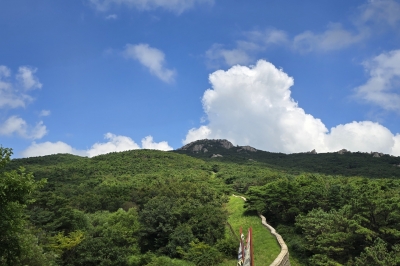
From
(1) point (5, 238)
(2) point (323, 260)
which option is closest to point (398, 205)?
(2) point (323, 260)

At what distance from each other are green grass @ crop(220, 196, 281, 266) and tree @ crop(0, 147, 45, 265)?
1814 cm

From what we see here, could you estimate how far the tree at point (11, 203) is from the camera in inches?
444

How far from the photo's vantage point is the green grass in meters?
25.6

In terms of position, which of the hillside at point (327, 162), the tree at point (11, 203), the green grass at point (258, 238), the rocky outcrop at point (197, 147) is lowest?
the green grass at point (258, 238)

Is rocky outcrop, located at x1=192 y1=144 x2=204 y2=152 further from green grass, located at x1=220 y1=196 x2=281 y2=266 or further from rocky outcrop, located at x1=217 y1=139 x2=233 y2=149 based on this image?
green grass, located at x1=220 y1=196 x2=281 y2=266

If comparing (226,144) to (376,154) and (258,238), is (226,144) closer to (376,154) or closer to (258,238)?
(376,154)

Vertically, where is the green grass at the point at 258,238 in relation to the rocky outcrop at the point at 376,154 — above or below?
below

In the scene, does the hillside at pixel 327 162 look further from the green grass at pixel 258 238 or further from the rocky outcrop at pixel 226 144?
the green grass at pixel 258 238

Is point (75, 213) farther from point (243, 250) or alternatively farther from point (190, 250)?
point (243, 250)

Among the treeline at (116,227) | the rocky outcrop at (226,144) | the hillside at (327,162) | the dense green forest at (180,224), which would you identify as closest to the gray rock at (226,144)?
the rocky outcrop at (226,144)

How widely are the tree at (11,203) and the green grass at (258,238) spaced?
18.1 metres

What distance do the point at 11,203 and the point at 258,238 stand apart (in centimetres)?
2492

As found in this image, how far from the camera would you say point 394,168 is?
10481 cm

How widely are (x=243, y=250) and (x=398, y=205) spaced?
20.5m
